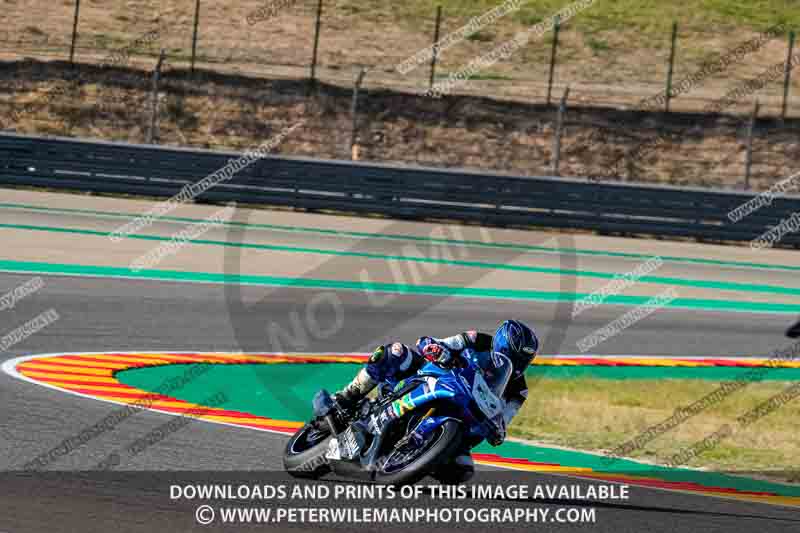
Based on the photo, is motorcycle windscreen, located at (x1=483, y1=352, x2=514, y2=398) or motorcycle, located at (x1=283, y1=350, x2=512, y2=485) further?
motorcycle windscreen, located at (x1=483, y1=352, x2=514, y2=398)

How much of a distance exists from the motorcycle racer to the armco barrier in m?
18.4

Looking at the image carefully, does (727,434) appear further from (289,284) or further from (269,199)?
(269,199)

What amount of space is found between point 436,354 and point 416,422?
41 centimetres

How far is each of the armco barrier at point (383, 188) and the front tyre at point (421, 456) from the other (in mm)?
18870

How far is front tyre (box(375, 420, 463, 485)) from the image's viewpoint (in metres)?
7.80

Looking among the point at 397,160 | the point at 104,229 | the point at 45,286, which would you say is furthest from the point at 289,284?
the point at 397,160

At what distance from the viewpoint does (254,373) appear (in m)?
13.4

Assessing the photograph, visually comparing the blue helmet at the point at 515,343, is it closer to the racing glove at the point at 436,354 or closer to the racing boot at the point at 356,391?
the racing glove at the point at 436,354

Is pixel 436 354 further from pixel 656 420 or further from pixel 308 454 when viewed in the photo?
pixel 656 420

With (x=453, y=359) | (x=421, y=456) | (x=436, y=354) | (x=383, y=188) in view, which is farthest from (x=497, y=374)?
(x=383, y=188)

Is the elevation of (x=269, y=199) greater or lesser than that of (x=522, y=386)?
lesser

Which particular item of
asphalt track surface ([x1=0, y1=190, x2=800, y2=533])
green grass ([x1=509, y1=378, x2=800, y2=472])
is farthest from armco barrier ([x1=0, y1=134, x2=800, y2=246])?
green grass ([x1=509, y1=378, x2=800, y2=472])

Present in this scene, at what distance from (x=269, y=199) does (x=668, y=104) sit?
16.1m

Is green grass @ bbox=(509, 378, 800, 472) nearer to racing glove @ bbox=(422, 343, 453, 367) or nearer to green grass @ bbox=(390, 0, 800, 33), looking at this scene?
racing glove @ bbox=(422, 343, 453, 367)
